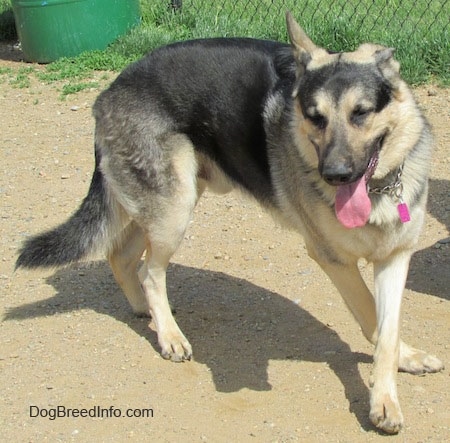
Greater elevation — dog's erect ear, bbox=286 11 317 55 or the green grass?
dog's erect ear, bbox=286 11 317 55

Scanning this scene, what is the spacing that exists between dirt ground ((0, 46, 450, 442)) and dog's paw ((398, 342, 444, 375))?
5 cm

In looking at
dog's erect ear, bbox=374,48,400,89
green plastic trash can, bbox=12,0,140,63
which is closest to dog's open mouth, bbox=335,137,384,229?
dog's erect ear, bbox=374,48,400,89

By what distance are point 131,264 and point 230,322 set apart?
64 cm

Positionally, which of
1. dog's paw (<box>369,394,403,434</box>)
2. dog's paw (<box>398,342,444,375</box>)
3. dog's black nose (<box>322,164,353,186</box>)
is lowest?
dog's paw (<box>398,342,444,375</box>)

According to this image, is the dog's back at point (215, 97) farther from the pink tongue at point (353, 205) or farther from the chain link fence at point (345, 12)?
the chain link fence at point (345, 12)

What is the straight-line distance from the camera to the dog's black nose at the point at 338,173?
328cm

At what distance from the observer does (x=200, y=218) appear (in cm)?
573

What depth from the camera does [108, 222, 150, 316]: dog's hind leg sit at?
468 cm

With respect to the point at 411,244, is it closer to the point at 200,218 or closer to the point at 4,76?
the point at 200,218

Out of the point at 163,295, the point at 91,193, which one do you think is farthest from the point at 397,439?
the point at 91,193

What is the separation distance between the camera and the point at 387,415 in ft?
11.3

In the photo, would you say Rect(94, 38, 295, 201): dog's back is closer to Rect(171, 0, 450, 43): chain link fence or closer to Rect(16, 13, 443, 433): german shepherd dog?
Rect(16, 13, 443, 433): german shepherd dog

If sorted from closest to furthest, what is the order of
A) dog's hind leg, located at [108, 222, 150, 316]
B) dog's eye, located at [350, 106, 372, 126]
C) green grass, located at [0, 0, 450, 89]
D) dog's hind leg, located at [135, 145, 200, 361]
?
dog's eye, located at [350, 106, 372, 126] < dog's hind leg, located at [135, 145, 200, 361] < dog's hind leg, located at [108, 222, 150, 316] < green grass, located at [0, 0, 450, 89]

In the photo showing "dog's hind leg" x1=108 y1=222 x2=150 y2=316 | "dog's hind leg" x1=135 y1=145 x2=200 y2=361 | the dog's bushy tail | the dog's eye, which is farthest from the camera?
"dog's hind leg" x1=108 y1=222 x2=150 y2=316
